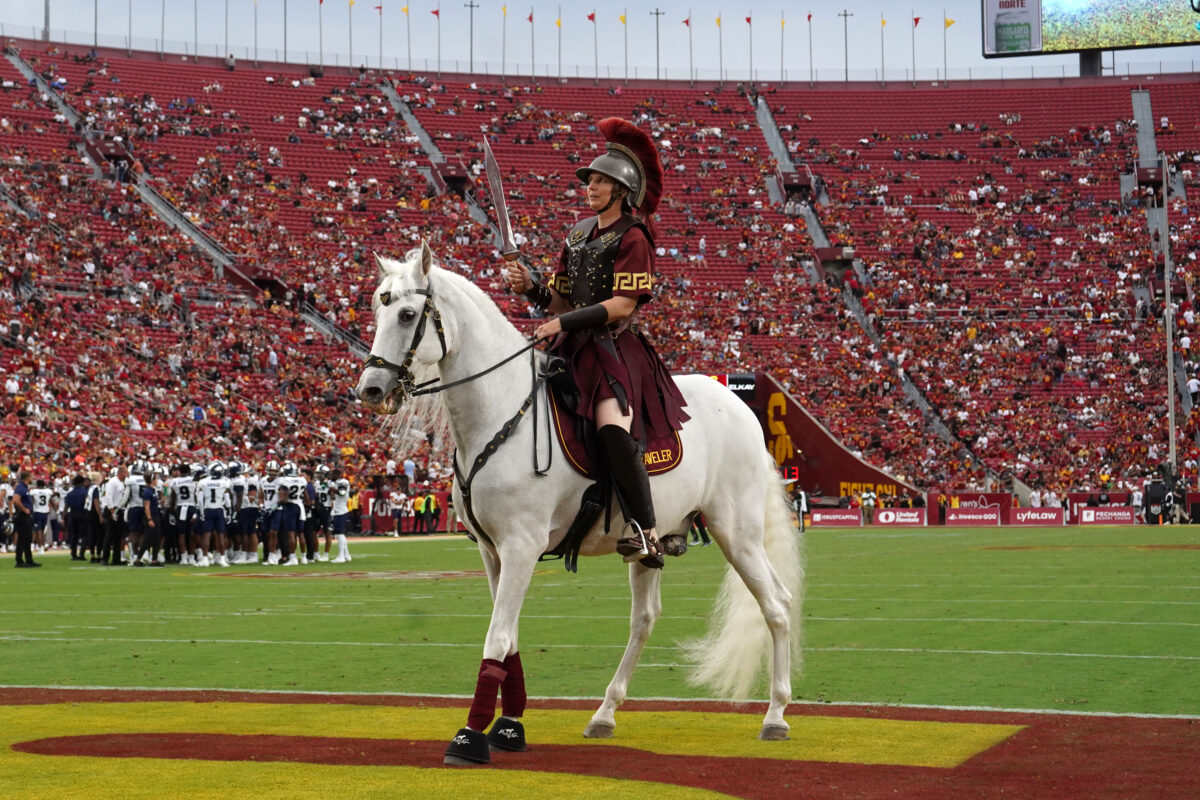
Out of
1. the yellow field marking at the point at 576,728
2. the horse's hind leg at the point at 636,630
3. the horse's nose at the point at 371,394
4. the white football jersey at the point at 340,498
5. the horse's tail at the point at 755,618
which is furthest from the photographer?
the white football jersey at the point at 340,498

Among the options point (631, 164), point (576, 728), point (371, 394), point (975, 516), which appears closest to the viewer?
point (371, 394)

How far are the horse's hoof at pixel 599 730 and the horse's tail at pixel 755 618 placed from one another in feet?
4.21

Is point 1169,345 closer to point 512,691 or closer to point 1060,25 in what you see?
point 1060,25

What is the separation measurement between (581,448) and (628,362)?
0.65 meters

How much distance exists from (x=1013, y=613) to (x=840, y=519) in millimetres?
32997

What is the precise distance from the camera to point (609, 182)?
8.52 meters

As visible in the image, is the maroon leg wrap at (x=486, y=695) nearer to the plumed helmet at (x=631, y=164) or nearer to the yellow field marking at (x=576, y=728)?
the yellow field marking at (x=576, y=728)

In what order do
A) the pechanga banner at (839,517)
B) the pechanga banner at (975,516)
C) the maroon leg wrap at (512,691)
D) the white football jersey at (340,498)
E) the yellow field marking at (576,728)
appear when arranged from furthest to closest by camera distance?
the pechanga banner at (839,517), the pechanga banner at (975,516), the white football jersey at (340,498), the maroon leg wrap at (512,691), the yellow field marking at (576,728)

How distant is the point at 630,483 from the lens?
25.6 feet

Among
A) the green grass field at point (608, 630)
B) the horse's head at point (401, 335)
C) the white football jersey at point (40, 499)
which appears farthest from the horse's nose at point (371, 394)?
the white football jersey at point (40, 499)

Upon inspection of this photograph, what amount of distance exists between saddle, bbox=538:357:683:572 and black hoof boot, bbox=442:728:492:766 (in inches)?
46.3

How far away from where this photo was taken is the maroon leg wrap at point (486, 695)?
23.5 feet

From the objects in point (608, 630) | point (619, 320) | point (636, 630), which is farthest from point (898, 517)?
point (619, 320)

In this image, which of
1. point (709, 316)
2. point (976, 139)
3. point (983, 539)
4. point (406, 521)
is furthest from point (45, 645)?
point (976, 139)
